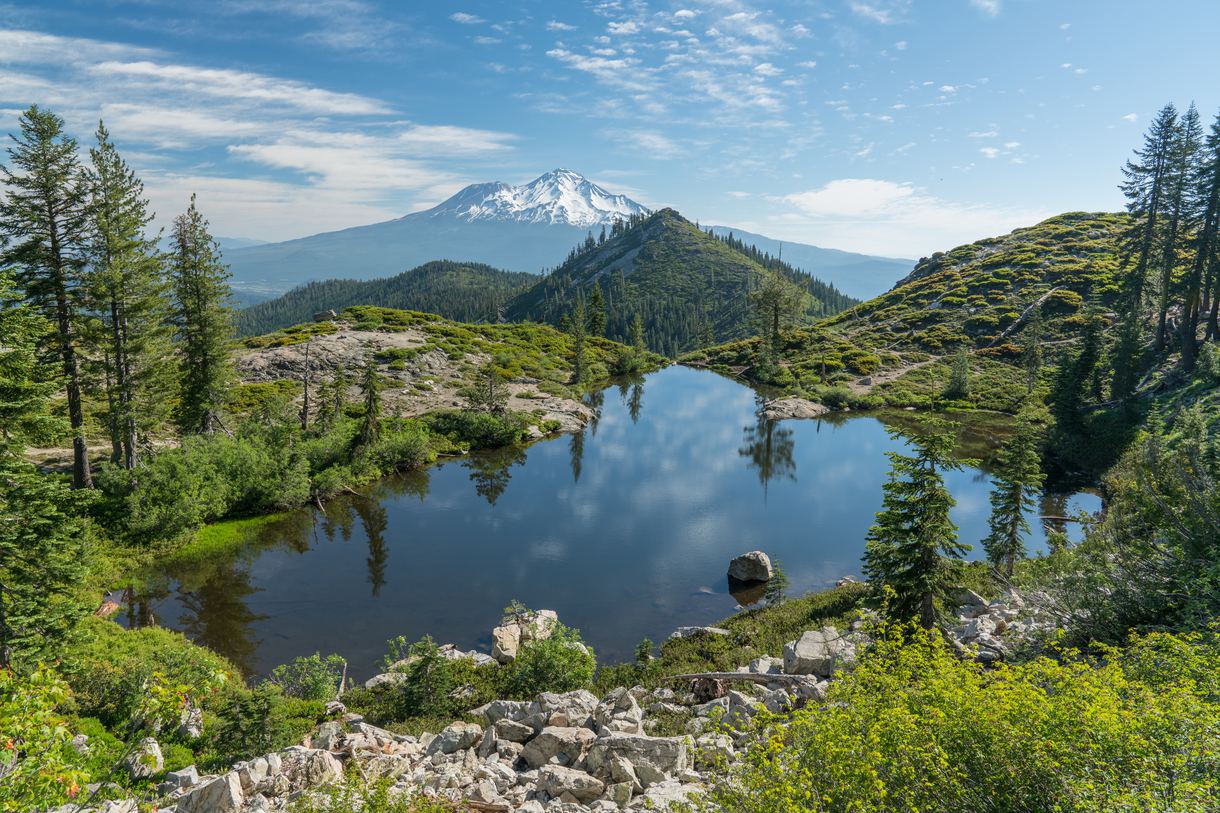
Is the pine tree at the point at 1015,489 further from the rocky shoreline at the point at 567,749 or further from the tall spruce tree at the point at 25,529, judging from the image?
the tall spruce tree at the point at 25,529

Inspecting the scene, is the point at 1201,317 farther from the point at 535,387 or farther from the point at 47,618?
the point at 47,618

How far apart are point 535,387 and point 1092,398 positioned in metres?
63.3

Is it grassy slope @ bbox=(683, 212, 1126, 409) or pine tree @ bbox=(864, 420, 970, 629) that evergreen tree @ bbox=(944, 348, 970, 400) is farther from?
pine tree @ bbox=(864, 420, 970, 629)

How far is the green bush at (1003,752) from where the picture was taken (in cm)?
757

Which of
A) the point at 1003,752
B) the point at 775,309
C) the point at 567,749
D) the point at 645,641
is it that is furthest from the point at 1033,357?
the point at 567,749

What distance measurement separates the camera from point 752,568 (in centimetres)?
3278

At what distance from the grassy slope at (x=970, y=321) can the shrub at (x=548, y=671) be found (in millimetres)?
72970

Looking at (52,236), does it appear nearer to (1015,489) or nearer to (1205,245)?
(1015,489)

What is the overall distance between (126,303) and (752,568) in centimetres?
3886

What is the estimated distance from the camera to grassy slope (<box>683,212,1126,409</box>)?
3580 inches

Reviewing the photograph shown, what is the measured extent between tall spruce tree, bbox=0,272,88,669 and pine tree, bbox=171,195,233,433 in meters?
26.0

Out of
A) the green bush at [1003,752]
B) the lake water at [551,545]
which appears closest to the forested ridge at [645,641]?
the green bush at [1003,752]

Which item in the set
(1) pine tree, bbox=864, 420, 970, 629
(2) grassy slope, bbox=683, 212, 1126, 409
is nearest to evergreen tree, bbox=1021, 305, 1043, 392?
(2) grassy slope, bbox=683, 212, 1126, 409

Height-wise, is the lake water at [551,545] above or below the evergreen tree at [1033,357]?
below
